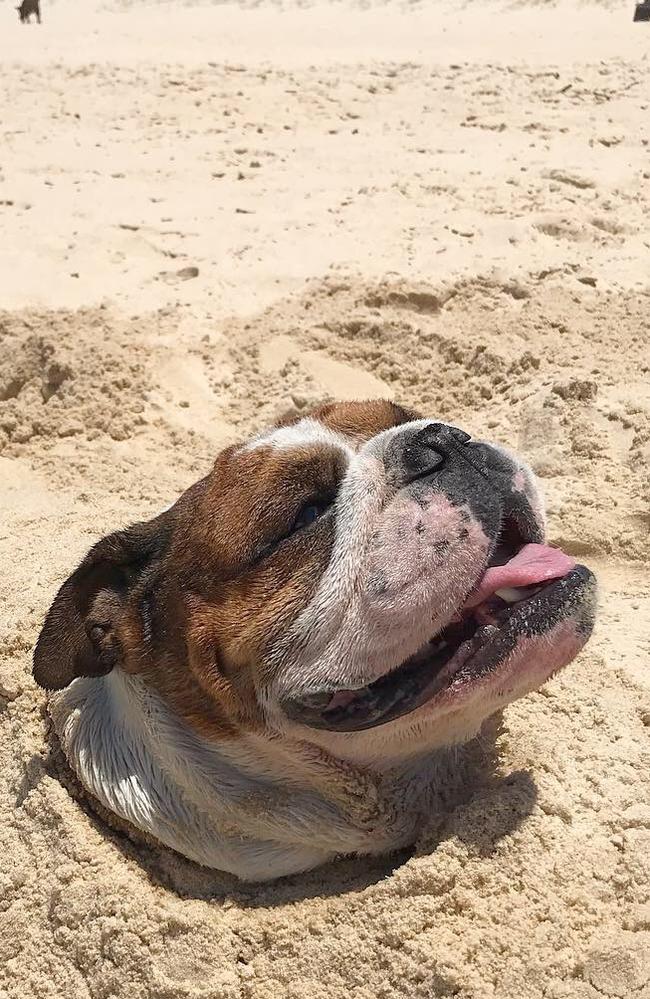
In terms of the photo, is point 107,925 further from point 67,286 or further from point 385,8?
point 385,8

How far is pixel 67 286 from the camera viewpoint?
20.8 feet

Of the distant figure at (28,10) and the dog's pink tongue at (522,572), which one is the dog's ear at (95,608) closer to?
the dog's pink tongue at (522,572)

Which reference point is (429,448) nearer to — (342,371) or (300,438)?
(300,438)

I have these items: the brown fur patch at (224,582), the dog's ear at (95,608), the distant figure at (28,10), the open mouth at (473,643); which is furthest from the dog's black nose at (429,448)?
the distant figure at (28,10)

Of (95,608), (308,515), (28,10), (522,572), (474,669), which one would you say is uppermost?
(28,10)

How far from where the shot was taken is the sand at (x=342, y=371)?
105 inches

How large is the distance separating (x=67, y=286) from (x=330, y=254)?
1.61 metres

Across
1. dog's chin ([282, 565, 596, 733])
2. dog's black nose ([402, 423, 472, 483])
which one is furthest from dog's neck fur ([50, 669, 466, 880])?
dog's black nose ([402, 423, 472, 483])

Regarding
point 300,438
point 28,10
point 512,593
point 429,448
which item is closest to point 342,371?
point 300,438

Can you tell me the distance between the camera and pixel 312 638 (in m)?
2.67

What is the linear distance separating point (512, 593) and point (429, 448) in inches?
18.3

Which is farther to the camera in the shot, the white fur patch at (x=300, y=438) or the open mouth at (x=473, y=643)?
the white fur patch at (x=300, y=438)

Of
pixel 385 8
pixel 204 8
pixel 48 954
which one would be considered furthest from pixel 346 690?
pixel 204 8

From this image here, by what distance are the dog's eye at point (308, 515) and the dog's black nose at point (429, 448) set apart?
25cm
